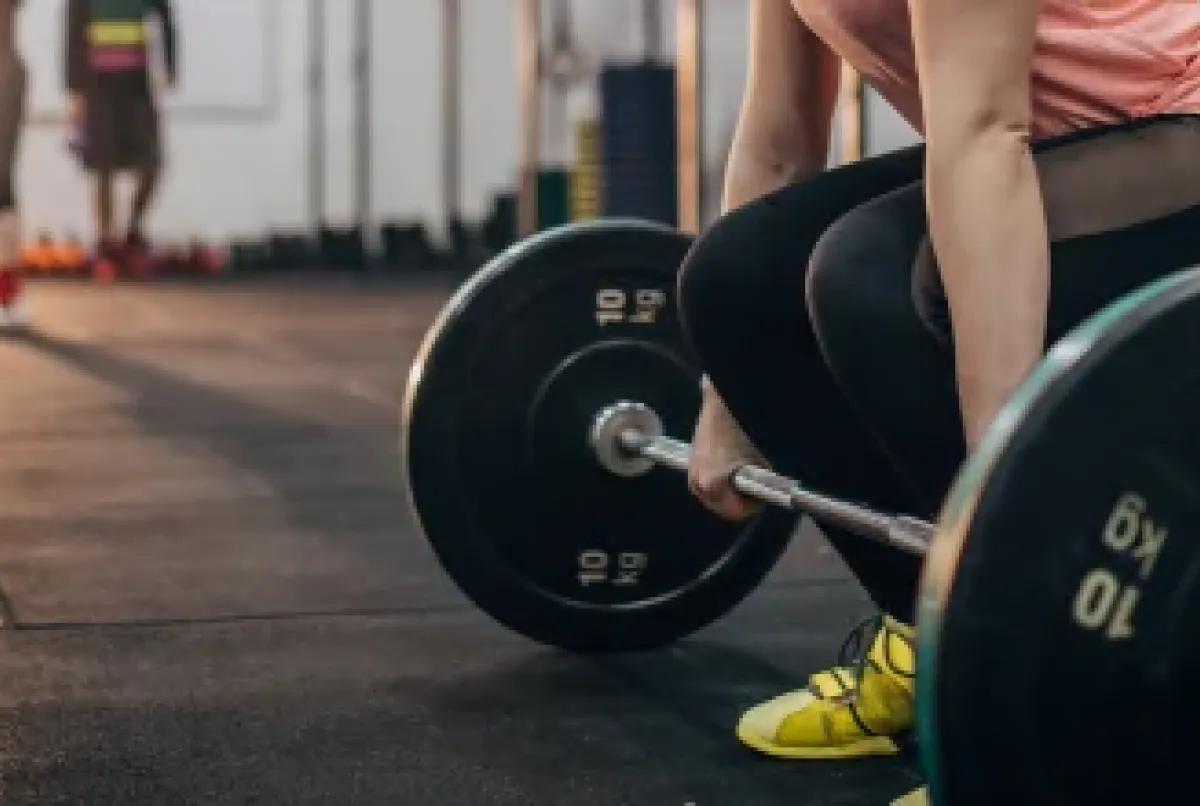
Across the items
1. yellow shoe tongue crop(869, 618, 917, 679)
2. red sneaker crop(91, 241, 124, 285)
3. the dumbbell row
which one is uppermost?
the dumbbell row

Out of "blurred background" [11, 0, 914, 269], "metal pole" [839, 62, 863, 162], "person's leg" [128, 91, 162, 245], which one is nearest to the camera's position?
"metal pole" [839, 62, 863, 162]

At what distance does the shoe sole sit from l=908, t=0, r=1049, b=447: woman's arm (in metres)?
0.45

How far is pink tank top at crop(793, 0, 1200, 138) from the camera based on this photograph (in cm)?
138

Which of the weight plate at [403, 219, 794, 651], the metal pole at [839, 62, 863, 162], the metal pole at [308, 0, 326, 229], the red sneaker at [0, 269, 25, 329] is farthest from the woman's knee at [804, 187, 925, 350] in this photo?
the metal pole at [308, 0, 326, 229]

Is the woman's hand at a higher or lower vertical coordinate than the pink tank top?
lower

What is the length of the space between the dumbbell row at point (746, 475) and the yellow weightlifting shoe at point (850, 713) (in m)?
0.14

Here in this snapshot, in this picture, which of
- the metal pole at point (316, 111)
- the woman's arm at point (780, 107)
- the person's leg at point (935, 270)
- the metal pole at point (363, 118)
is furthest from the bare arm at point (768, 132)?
the metal pole at point (316, 111)

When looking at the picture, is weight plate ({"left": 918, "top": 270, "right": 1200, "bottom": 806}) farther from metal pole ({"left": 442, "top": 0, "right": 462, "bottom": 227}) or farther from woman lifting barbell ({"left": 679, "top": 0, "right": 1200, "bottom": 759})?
metal pole ({"left": 442, "top": 0, "right": 462, "bottom": 227})

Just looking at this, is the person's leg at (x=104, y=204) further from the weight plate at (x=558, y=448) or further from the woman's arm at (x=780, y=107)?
the woman's arm at (x=780, y=107)

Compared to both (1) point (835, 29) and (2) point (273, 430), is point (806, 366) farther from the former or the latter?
(2) point (273, 430)

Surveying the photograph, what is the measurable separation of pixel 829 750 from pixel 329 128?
6705 mm

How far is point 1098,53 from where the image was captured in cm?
139

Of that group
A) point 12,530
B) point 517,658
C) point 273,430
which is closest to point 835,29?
point 517,658

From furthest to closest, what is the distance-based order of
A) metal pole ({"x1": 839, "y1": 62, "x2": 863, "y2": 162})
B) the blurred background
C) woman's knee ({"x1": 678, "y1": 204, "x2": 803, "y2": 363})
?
the blurred background, metal pole ({"x1": 839, "y1": 62, "x2": 863, "y2": 162}), woman's knee ({"x1": 678, "y1": 204, "x2": 803, "y2": 363})
